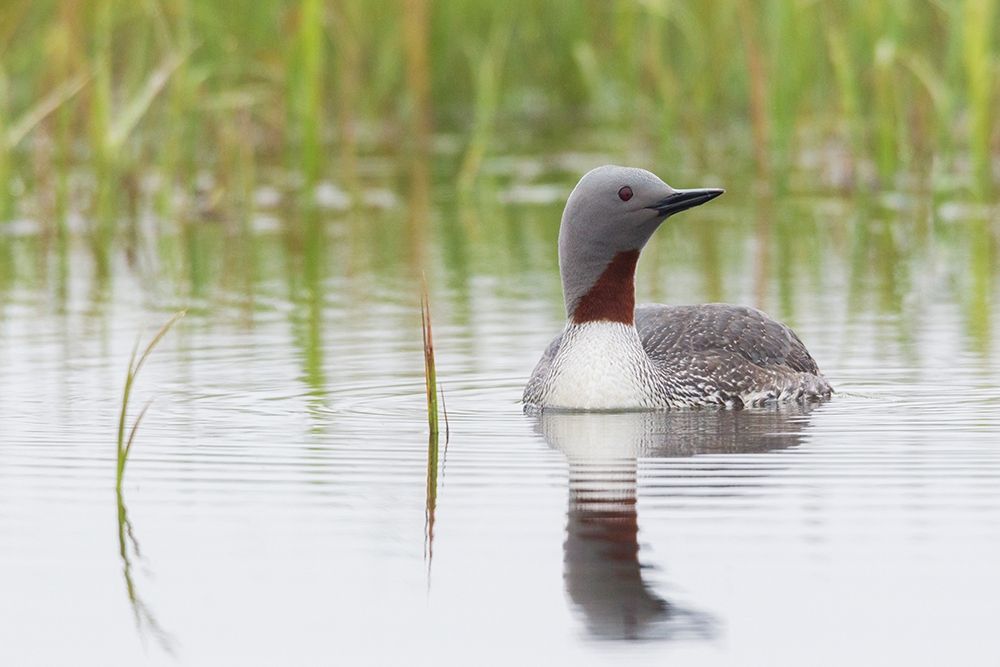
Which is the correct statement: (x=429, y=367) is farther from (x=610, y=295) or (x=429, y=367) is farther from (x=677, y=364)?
(x=677, y=364)

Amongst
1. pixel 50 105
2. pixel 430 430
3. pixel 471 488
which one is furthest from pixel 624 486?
pixel 50 105

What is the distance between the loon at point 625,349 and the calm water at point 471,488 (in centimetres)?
18

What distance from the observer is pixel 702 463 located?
6.53m

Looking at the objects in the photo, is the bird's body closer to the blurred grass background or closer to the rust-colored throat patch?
the rust-colored throat patch

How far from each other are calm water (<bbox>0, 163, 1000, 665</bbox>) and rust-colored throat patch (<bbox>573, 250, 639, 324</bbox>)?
1.53 feet

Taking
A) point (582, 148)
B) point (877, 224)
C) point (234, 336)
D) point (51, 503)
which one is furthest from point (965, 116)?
point (51, 503)

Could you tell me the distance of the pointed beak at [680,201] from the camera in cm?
756

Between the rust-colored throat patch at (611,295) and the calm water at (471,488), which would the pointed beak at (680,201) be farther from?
the calm water at (471,488)

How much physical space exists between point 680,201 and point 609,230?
12.8 inches

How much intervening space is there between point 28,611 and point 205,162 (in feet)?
39.2

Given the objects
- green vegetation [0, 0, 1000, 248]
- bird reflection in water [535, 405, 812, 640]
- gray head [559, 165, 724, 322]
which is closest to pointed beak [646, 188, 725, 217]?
gray head [559, 165, 724, 322]

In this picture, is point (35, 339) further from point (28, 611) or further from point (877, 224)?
point (877, 224)

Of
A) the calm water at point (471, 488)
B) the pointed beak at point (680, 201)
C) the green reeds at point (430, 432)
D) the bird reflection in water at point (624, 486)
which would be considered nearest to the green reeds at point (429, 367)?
the green reeds at point (430, 432)

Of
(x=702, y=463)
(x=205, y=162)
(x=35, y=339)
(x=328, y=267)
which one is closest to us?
(x=702, y=463)
